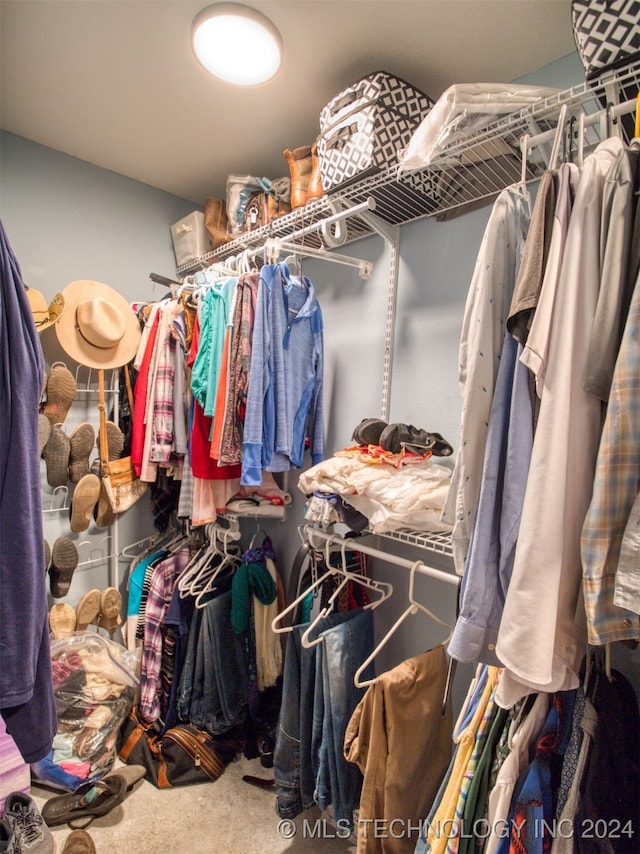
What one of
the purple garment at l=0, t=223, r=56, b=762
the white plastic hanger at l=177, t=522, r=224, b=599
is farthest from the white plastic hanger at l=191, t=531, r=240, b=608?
the purple garment at l=0, t=223, r=56, b=762

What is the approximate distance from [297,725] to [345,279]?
1.64 metres

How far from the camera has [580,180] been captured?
761 millimetres


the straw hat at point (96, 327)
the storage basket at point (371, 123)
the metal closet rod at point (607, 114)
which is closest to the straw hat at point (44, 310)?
the straw hat at point (96, 327)

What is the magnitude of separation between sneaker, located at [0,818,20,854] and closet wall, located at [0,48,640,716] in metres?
0.90

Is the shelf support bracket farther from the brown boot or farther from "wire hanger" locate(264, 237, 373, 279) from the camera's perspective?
the brown boot

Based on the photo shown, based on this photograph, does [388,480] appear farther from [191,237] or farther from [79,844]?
[191,237]

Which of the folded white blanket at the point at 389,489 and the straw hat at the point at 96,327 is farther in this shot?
the straw hat at the point at 96,327

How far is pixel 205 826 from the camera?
1.55 metres

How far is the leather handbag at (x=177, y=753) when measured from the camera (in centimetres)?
174

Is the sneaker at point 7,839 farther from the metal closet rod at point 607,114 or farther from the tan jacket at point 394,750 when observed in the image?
the metal closet rod at point 607,114

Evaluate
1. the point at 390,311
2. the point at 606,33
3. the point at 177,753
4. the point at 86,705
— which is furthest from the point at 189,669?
the point at 606,33

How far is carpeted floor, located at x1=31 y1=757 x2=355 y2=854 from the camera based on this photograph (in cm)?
148

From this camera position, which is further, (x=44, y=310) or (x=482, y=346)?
(x=44, y=310)

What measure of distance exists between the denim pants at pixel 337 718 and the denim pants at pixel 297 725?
2.1 inches
